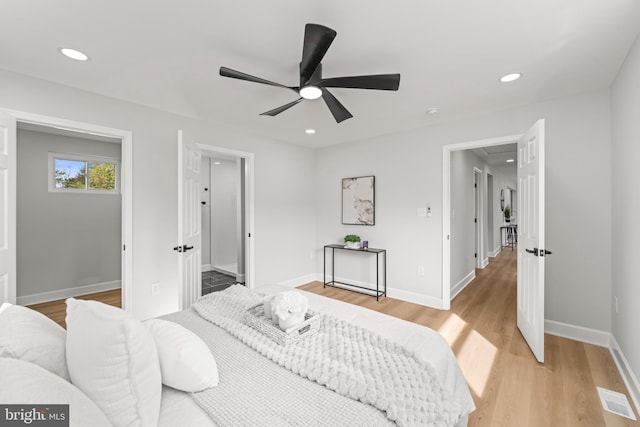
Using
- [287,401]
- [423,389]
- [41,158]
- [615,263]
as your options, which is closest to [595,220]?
[615,263]

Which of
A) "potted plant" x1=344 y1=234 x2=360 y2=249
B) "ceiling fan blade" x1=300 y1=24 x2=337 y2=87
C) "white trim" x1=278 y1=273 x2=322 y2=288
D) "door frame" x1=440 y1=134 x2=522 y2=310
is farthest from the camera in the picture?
"white trim" x1=278 y1=273 x2=322 y2=288

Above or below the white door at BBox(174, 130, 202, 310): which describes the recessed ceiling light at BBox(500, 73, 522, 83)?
above

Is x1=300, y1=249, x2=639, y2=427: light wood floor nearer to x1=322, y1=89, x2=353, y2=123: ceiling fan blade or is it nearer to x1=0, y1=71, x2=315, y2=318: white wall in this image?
x1=0, y1=71, x2=315, y2=318: white wall

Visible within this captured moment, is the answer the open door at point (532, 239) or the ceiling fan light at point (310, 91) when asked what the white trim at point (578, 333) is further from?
the ceiling fan light at point (310, 91)

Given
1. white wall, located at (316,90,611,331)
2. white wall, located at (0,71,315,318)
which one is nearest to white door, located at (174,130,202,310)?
white wall, located at (0,71,315,318)

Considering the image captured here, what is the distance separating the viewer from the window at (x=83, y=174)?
393 cm

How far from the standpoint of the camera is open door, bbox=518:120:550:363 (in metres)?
2.32

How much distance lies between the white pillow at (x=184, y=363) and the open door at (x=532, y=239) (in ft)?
8.59

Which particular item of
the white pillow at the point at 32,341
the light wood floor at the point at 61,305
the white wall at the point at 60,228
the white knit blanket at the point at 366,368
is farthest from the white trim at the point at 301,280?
the white pillow at the point at 32,341

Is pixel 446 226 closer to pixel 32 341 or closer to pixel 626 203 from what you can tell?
pixel 626 203

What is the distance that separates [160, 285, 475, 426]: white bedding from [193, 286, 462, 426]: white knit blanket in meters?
0.13

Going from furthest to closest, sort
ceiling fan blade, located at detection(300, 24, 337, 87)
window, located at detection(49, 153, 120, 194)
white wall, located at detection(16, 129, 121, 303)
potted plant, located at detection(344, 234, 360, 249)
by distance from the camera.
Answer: potted plant, located at detection(344, 234, 360, 249) < window, located at detection(49, 153, 120, 194) < white wall, located at detection(16, 129, 121, 303) < ceiling fan blade, located at detection(300, 24, 337, 87)

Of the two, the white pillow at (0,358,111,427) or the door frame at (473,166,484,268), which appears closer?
the white pillow at (0,358,111,427)

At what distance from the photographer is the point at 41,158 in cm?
379
